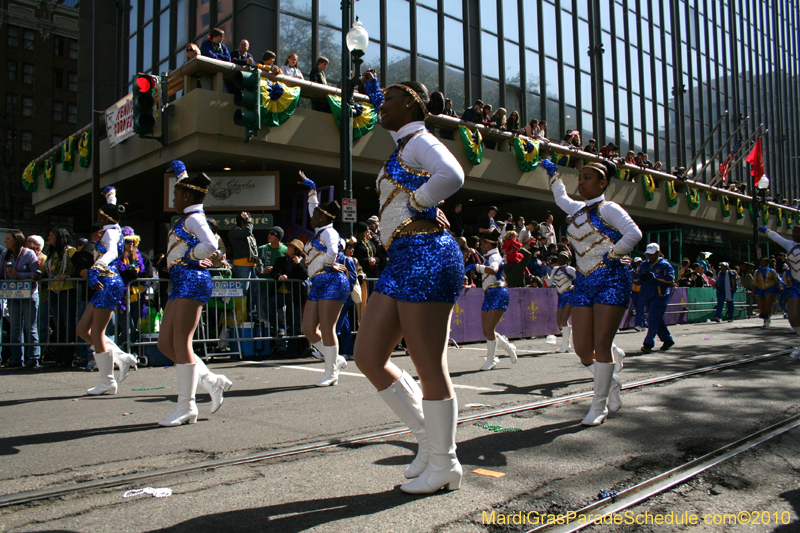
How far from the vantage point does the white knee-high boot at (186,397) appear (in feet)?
15.5

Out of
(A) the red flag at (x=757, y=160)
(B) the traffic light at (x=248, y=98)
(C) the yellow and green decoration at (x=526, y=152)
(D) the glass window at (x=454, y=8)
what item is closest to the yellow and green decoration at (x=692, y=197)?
(A) the red flag at (x=757, y=160)

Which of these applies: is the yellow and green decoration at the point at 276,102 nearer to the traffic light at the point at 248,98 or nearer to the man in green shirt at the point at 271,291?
the traffic light at the point at 248,98

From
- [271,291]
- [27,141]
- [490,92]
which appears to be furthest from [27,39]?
[271,291]

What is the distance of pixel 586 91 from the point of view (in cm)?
2825

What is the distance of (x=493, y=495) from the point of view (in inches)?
119

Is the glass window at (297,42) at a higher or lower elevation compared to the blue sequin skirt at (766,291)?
higher

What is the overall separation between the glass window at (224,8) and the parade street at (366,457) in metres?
14.2

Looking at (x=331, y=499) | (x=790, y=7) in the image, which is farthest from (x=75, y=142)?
(x=790, y=7)

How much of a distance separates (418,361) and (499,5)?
24374mm

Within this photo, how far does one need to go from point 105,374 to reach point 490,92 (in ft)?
66.7

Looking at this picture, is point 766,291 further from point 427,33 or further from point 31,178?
point 31,178

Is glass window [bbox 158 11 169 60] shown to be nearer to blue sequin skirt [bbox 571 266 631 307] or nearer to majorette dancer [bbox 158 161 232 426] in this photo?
majorette dancer [bbox 158 161 232 426]

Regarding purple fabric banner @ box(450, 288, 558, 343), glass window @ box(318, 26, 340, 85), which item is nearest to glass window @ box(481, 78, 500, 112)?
glass window @ box(318, 26, 340, 85)

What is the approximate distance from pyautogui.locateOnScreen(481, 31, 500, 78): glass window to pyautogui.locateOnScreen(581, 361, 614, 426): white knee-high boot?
809 inches
